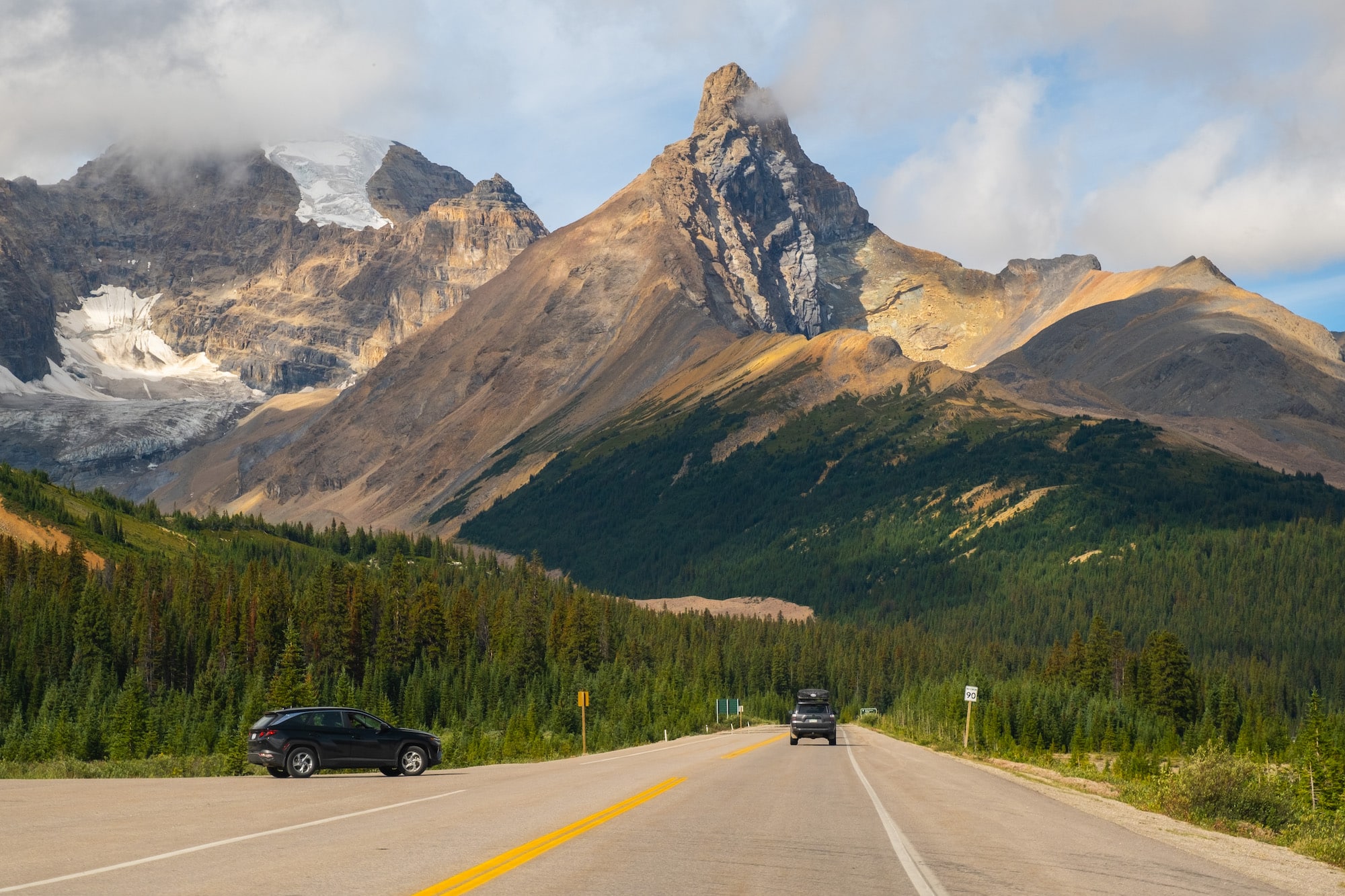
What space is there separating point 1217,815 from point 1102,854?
10.5 m

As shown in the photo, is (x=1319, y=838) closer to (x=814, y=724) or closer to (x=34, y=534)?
(x=814, y=724)

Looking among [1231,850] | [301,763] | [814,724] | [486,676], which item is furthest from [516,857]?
[486,676]

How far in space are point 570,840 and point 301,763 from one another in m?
18.7

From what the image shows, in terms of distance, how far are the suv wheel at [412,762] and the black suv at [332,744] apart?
20 millimetres

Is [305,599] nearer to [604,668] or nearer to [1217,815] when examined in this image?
[604,668]

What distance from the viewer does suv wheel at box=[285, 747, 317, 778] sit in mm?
36906

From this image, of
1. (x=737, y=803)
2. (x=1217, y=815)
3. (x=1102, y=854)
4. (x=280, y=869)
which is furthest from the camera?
(x=1217, y=815)

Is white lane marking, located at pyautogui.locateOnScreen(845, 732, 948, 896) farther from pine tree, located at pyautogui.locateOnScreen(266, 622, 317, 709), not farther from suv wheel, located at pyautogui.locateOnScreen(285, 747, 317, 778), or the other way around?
pine tree, located at pyautogui.locateOnScreen(266, 622, 317, 709)

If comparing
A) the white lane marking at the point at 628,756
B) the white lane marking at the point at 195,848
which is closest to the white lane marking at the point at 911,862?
the white lane marking at the point at 195,848

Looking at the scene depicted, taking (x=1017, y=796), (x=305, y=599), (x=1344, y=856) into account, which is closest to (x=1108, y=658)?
(x=305, y=599)

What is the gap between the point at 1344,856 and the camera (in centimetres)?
2344

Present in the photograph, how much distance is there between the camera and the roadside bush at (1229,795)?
30547 millimetres

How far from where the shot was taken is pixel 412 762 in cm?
3925

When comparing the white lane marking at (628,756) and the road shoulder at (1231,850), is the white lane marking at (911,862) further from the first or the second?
the white lane marking at (628,756)
